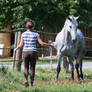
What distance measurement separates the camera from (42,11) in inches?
715

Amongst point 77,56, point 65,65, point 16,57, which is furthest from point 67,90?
point 65,65

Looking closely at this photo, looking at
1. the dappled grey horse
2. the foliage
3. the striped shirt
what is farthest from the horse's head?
the foliage

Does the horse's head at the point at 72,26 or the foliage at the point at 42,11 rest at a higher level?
the foliage at the point at 42,11

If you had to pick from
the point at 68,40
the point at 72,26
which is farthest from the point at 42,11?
the point at 72,26

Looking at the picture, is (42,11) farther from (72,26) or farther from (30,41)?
(30,41)

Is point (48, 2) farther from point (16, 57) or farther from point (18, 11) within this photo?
point (16, 57)

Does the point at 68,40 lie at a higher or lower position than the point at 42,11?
lower

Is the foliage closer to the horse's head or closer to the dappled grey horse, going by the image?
the dappled grey horse

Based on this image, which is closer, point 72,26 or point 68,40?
point 72,26

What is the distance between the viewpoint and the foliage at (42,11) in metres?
17.5

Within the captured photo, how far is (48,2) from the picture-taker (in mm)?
17906

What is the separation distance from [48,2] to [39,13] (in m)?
1.02

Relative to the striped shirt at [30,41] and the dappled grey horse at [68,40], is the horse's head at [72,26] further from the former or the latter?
the striped shirt at [30,41]

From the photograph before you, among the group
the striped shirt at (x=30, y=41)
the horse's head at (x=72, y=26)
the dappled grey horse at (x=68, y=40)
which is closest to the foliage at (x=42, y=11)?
the dappled grey horse at (x=68, y=40)
